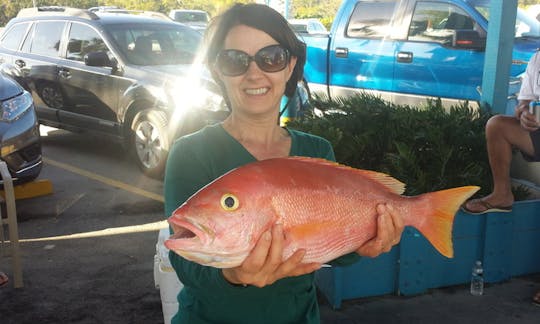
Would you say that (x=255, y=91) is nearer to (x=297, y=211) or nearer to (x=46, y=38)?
(x=297, y=211)

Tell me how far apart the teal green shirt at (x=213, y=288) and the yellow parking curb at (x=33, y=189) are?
5.23 meters

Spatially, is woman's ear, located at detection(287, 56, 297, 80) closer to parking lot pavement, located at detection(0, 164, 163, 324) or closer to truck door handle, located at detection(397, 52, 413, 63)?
parking lot pavement, located at detection(0, 164, 163, 324)

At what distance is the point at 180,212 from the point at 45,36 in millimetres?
8056

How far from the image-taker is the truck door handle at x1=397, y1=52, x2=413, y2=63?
27.7ft

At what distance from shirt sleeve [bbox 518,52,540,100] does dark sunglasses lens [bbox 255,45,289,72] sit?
131 inches

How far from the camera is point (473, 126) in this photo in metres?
4.87

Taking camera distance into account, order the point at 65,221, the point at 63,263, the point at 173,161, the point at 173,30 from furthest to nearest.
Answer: the point at 173,30, the point at 65,221, the point at 63,263, the point at 173,161

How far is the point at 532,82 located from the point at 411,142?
1072 mm

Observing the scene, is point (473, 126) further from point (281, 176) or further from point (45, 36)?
point (45, 36)

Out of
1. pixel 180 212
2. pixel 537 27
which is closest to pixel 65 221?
pixel 180 212

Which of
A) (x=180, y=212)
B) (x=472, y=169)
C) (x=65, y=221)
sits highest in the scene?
(x=180, y=212)

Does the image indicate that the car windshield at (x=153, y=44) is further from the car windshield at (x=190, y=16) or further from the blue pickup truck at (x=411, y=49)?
the car windshield at (x=190, y=16)

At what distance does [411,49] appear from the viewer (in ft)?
27.8

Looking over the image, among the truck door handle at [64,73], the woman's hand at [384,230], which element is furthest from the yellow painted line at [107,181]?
the woman's hand at [384,230]
